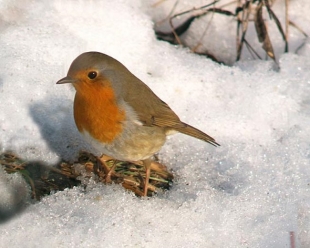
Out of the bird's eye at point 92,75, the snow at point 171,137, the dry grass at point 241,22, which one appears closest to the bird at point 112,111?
the bird's eye at point 92,75

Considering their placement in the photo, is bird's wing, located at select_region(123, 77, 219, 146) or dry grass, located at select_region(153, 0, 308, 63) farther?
dry grass, located at select_region(153, 0, 308, 63)

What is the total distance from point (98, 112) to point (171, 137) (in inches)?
39.9

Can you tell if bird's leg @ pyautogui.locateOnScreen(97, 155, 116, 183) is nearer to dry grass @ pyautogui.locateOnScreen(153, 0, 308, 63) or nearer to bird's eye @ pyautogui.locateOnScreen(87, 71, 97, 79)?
bird's eye @ pyautogui.locateOnScreen(87, 71, 97, 79)

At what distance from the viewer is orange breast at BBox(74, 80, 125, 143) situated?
14.0 feet

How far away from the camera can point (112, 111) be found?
14.2 ft

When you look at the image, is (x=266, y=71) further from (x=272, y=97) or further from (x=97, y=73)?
(x=97, y=73)

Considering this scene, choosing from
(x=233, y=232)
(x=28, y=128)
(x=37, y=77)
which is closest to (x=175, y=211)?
(x=233, y=232)

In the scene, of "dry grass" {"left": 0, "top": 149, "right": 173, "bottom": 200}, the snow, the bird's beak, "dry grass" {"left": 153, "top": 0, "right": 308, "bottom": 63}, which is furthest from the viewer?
"dry grass" {"left": 153, "top": 0, "right": 308, "bottom": 63}

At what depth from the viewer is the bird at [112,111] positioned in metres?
4.28

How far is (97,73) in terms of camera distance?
4316mm

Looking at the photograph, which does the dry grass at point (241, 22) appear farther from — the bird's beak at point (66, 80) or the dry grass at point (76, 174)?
the bird's beak at point (66, 80)

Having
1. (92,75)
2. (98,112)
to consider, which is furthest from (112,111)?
(92,75)

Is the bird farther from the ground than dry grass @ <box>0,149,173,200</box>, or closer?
farther from the ground

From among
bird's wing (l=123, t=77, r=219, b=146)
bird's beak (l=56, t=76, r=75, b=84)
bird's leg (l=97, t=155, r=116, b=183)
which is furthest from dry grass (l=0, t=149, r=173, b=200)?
bird's beak (l=56, t=76, r=75, b=84)
